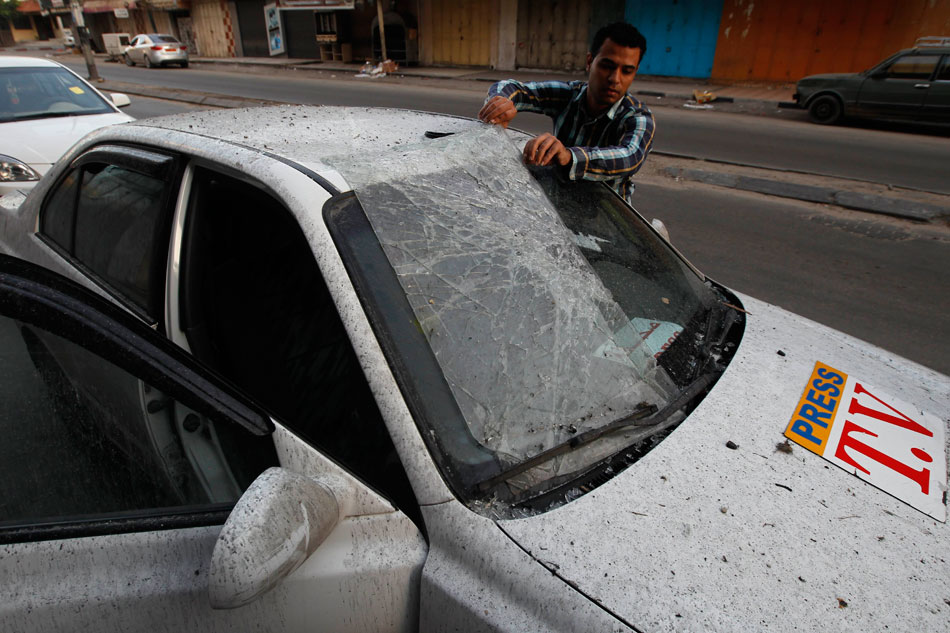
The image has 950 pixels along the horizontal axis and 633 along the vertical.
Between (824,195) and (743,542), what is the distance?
7.38 metres

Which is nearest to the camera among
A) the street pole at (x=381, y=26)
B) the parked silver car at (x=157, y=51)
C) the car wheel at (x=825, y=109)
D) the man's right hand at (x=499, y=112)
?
the man's right hand at (x=499, y=112)

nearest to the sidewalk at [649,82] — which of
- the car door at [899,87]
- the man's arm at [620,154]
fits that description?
the car door at [899,87]

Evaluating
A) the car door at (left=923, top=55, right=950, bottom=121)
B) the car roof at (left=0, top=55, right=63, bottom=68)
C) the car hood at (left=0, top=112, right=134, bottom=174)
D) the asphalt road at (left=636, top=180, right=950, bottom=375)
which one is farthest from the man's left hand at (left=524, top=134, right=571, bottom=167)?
the car door at (left=923, top=55, right=950, bottom=121)

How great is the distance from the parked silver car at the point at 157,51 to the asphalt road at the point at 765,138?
11.7 m

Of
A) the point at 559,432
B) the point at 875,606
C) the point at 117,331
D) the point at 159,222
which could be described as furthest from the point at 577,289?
the point at 159,222

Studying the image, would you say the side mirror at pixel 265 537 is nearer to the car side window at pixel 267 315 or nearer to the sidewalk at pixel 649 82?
the car side window at pixel 267 315

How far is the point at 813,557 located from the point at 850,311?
3909mm

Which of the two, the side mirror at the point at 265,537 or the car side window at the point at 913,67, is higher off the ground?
the car side window at the point at 913,67

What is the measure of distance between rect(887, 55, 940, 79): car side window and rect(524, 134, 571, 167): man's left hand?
12.9 metres

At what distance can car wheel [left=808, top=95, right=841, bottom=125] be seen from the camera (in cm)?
1192

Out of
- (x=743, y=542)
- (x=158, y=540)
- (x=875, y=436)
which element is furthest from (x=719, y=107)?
(x=158, y=540)

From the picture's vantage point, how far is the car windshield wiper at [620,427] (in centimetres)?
123

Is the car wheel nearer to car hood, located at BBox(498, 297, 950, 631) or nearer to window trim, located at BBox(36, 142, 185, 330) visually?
car hood, located at BBox(498, 297, 950, 631)

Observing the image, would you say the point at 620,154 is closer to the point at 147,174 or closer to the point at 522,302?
the point at 522,302
